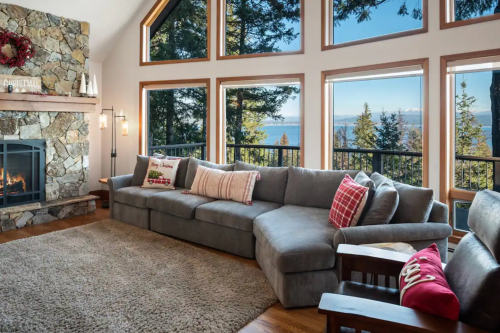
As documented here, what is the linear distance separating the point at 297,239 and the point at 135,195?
2646 mm

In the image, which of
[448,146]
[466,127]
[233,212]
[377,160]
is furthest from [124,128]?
[466,127]

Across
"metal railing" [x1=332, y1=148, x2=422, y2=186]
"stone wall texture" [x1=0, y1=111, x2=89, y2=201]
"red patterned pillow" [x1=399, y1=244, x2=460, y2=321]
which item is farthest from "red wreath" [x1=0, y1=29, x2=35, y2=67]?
"red patterned pillow" [x1=399, y1=244, x2=460, y2=321]

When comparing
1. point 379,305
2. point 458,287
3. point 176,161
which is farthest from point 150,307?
point 176,161

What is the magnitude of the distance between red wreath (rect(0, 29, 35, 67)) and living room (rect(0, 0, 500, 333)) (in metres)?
0.03

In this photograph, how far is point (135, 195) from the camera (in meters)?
4.79

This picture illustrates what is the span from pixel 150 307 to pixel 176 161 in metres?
2.64

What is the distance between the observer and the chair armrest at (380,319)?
4.62ft

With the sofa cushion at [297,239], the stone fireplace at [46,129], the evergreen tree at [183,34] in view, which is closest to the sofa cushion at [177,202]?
the sofa cushion at [297,239]

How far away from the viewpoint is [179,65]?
19.2 ft

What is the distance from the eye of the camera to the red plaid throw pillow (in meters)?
3.04

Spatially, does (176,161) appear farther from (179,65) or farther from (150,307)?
(150,307)

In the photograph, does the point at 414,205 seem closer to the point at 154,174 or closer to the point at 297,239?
the point at 297,239

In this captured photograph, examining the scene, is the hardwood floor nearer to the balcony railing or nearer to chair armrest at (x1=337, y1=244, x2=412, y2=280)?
chair armrest at (x1=337, y1=244, x2=412, y2=280)

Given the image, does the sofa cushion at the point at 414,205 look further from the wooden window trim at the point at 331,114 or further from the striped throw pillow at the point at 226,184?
the striped throw pillow at the point at 226,184
